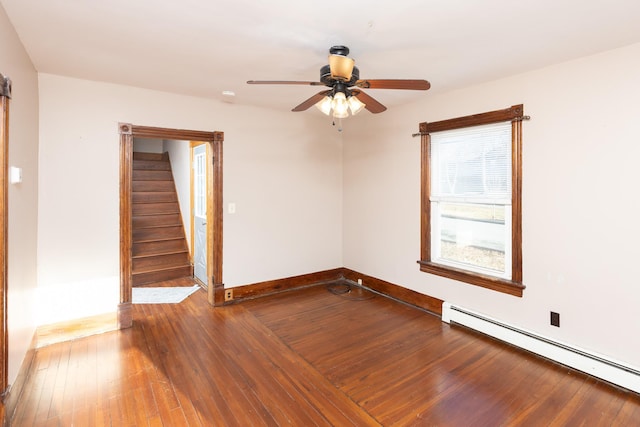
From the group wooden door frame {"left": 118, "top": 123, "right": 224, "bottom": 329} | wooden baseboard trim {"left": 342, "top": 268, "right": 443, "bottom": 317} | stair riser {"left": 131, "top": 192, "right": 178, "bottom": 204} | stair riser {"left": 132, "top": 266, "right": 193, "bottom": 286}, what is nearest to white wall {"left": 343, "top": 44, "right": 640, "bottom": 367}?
wooden baseboard trim {"left": 342, "top": 268, "right": 443, "bottom": 317}

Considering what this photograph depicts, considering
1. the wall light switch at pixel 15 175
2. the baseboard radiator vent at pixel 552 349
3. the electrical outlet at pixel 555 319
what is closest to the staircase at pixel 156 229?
the wall light switch at pixel 15 175

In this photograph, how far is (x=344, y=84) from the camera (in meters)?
2.27

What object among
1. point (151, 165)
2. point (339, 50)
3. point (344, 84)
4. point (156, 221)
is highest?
point (339, 50)

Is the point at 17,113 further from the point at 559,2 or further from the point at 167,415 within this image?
the point at 559,2

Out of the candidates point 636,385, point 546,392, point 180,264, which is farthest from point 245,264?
point 636,385

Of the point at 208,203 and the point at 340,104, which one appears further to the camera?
the point at 208,203

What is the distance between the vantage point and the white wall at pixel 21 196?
218 centimetres

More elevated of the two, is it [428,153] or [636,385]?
[428,153]

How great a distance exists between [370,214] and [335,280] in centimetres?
123

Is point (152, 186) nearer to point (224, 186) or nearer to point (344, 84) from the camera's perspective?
point (224, 186)

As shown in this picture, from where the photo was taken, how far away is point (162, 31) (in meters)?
2.24

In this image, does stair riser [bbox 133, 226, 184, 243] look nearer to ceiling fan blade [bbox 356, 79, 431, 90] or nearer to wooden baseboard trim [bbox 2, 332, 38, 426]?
wooden baseboard trim [bbox 2, 332, 38, 426]

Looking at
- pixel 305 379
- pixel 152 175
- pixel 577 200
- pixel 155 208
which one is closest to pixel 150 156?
pixel 152 175

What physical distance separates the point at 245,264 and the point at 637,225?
3.86m
